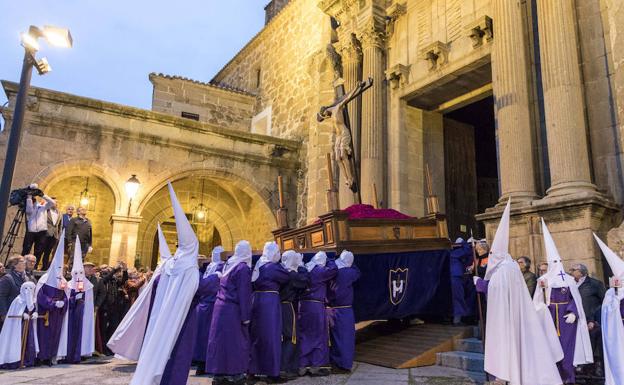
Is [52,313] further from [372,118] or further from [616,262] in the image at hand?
[372,118]

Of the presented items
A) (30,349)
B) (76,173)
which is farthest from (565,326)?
(76,173)

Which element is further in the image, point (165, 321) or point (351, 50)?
point (351, 50)

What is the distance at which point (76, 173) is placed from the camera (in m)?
12.2

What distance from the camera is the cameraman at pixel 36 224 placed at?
9414 millimetres

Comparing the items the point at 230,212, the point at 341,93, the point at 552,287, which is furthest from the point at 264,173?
the point at 552,287

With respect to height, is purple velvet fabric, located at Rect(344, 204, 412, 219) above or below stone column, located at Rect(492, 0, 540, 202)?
below

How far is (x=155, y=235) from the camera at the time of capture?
1627 cm

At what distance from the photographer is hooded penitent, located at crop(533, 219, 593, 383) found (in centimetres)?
541

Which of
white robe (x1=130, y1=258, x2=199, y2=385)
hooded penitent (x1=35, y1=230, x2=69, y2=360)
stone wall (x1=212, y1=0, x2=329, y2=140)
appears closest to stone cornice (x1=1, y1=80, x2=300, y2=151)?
stone wall (x1=212, y1=0, x2=329, y2=140)

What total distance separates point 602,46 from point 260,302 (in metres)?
6.62

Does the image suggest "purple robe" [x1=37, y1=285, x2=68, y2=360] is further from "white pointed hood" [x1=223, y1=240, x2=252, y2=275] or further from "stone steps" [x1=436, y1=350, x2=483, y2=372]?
"stone steps" [x1=436, y1=350, x2=483, y2=372]

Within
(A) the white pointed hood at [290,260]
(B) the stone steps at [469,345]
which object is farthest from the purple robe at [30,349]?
(B) the stone steps at [469,345]

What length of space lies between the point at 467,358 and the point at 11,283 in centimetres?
640

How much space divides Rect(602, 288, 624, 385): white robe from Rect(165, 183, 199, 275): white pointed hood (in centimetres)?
451
